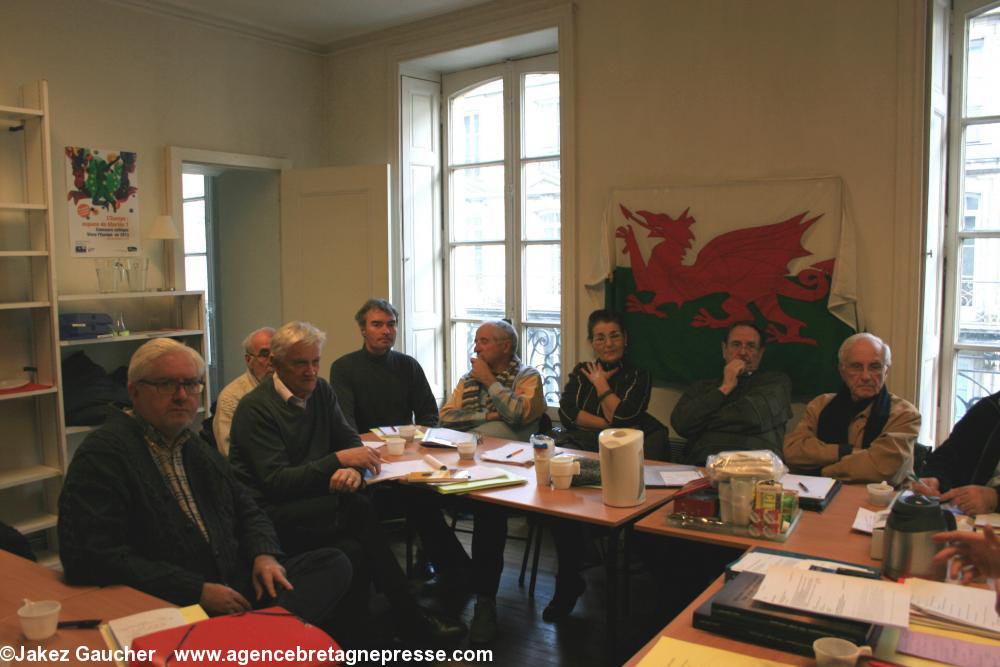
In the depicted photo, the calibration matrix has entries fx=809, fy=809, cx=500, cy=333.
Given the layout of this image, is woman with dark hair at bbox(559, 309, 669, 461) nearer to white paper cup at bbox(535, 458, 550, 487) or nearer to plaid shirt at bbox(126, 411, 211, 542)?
white paper cup at bbox(535, 458, 550, 487)

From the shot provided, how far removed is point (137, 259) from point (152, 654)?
143 inches

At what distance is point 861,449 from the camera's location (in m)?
3.17

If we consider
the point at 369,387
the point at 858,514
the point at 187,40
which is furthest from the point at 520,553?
the point at 187,40

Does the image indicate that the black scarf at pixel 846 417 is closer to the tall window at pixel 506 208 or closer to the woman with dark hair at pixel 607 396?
the woman with dark hair at pixel 607 396

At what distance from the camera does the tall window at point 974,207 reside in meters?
3.74

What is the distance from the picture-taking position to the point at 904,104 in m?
3.64

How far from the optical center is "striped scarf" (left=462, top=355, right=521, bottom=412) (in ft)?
13.6

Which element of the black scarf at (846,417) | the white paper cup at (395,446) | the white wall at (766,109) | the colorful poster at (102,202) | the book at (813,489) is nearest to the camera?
the book at (813,489)

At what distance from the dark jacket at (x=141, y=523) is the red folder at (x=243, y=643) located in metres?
0.48

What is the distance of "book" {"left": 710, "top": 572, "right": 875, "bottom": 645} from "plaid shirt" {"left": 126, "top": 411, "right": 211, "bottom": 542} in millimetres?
1401

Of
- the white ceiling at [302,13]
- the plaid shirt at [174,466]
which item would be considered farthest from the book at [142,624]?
the white ceiling at [302,13]

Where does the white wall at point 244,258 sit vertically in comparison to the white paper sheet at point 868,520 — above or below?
above

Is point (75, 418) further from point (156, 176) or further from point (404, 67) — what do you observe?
point (404, 67)

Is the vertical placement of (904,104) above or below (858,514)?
above
